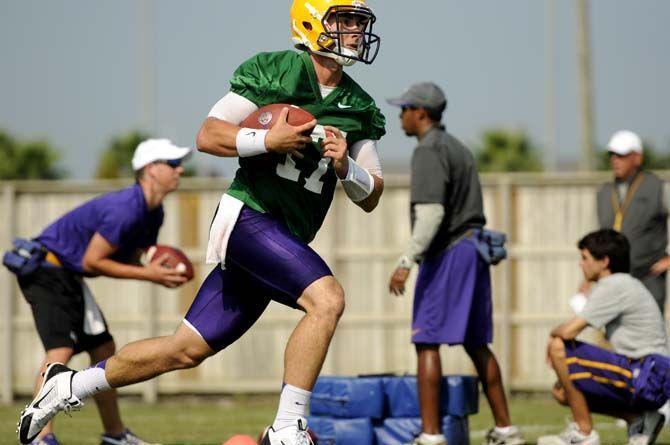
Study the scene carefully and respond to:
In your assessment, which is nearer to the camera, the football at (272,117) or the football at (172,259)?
the football at (272,117)

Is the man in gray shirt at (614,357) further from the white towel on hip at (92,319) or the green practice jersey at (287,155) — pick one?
the white towel on hip at (92,319)

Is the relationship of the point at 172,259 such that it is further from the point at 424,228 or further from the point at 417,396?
the point at 417,396

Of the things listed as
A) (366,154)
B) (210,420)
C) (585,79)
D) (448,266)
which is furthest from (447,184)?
(585,79)

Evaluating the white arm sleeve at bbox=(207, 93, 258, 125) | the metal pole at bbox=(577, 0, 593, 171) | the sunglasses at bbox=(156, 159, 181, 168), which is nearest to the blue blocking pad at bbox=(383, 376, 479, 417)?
the sunglasses at bbox=(156, 159, 181, 168)

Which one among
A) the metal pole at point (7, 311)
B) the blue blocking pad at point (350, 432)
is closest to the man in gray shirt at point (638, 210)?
the blue blocking pad at point (350, 432)

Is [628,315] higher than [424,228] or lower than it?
lower

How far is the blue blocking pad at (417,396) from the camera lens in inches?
317

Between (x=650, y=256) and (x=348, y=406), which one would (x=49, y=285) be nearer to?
(x=348, y=406)

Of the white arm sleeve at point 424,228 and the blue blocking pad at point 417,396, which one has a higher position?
the white arm sleeve at point 424,228

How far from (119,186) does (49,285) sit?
4.73 meters

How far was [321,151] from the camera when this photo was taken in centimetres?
592

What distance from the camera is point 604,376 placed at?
25.5ft

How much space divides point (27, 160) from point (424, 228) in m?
36.7

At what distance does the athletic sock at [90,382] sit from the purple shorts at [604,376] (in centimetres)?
299
